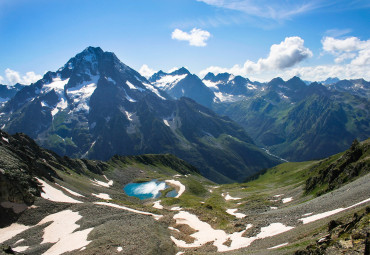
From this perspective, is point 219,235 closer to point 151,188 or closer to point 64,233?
point 64,233

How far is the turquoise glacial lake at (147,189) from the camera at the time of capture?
444ft

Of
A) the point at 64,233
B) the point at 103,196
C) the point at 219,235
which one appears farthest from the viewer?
the point at 103,196

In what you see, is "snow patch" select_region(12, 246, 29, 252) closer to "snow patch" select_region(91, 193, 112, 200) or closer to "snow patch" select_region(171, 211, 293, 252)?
"snow patch" select_region(171, 211, 293, 252)

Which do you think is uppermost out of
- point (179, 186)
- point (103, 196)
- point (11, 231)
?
point (11, 231)

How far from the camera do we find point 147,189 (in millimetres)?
150375

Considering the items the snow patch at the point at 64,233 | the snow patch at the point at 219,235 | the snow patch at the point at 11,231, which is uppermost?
the snow patch at the point at 11,231

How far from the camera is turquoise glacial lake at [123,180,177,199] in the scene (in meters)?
135

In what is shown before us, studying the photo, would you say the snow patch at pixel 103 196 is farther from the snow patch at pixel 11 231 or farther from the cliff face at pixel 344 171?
the cliff face at pixel 344 171

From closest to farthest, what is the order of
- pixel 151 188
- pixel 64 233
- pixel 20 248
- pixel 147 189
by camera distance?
pixel 20 248, pixel 64 233, pixel 147 189, pixel 151 188

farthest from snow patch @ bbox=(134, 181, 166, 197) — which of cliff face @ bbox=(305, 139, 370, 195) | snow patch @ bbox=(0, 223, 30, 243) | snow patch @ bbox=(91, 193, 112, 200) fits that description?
snow patch @ bbox=(0, 223, 30, 243)

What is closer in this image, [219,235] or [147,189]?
[219,235]

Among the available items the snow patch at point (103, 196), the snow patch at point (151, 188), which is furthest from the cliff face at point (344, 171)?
the snow patch at point (151, 188)

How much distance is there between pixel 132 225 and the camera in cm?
4966

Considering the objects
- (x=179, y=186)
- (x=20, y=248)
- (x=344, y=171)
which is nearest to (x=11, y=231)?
(x=20, y=248)
